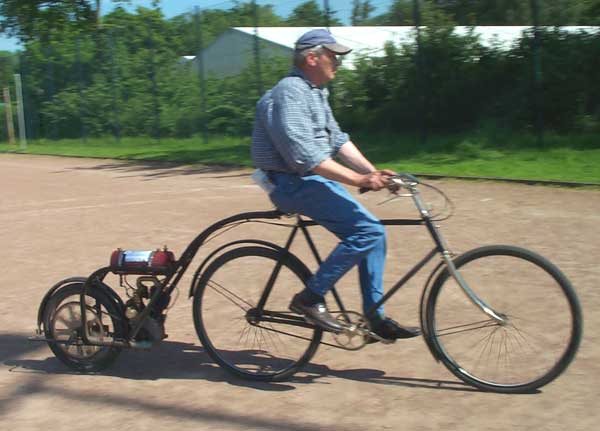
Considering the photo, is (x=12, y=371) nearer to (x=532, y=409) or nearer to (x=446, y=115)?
(x=532, y=409)

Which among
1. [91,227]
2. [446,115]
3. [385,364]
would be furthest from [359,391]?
[446,115]

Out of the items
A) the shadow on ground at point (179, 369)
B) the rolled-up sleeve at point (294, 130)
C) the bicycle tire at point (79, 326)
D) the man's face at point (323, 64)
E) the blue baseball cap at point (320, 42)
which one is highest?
the blue baseball cap at point (320, 42)

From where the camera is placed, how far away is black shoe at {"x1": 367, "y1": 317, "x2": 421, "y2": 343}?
448cm

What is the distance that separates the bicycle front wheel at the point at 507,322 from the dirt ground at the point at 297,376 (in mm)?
124

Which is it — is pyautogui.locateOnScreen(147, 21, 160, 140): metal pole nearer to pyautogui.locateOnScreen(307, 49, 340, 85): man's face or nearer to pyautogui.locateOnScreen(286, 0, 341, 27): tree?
pyautogui.locateOnScreen(286, 0, 341, 27): tree

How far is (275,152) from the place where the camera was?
4.39 meters

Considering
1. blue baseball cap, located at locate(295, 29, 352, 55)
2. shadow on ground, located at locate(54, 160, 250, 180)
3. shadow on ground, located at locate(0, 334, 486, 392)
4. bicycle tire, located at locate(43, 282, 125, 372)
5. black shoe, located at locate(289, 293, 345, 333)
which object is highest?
blue baseball cap, located at locate(295, 29, 352, 55)

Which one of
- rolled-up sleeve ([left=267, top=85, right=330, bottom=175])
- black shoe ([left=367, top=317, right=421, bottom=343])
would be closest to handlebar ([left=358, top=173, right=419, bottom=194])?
rolled-up sleeve ([left=267, top=85, right=330, bottom=175])

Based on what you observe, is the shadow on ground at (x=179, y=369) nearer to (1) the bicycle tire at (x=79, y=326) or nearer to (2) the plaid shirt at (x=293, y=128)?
(1) the bicycle tire at (x=79, y=326)

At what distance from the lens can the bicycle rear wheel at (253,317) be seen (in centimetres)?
464

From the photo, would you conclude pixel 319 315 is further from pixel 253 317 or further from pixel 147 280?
pixel 147 280

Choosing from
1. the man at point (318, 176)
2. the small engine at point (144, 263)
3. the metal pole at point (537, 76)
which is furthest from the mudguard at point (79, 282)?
the metal pole at point (537, 76)

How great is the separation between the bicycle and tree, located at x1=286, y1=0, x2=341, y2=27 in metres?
13.1

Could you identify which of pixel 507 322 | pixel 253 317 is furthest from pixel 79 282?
pixel 507 322
